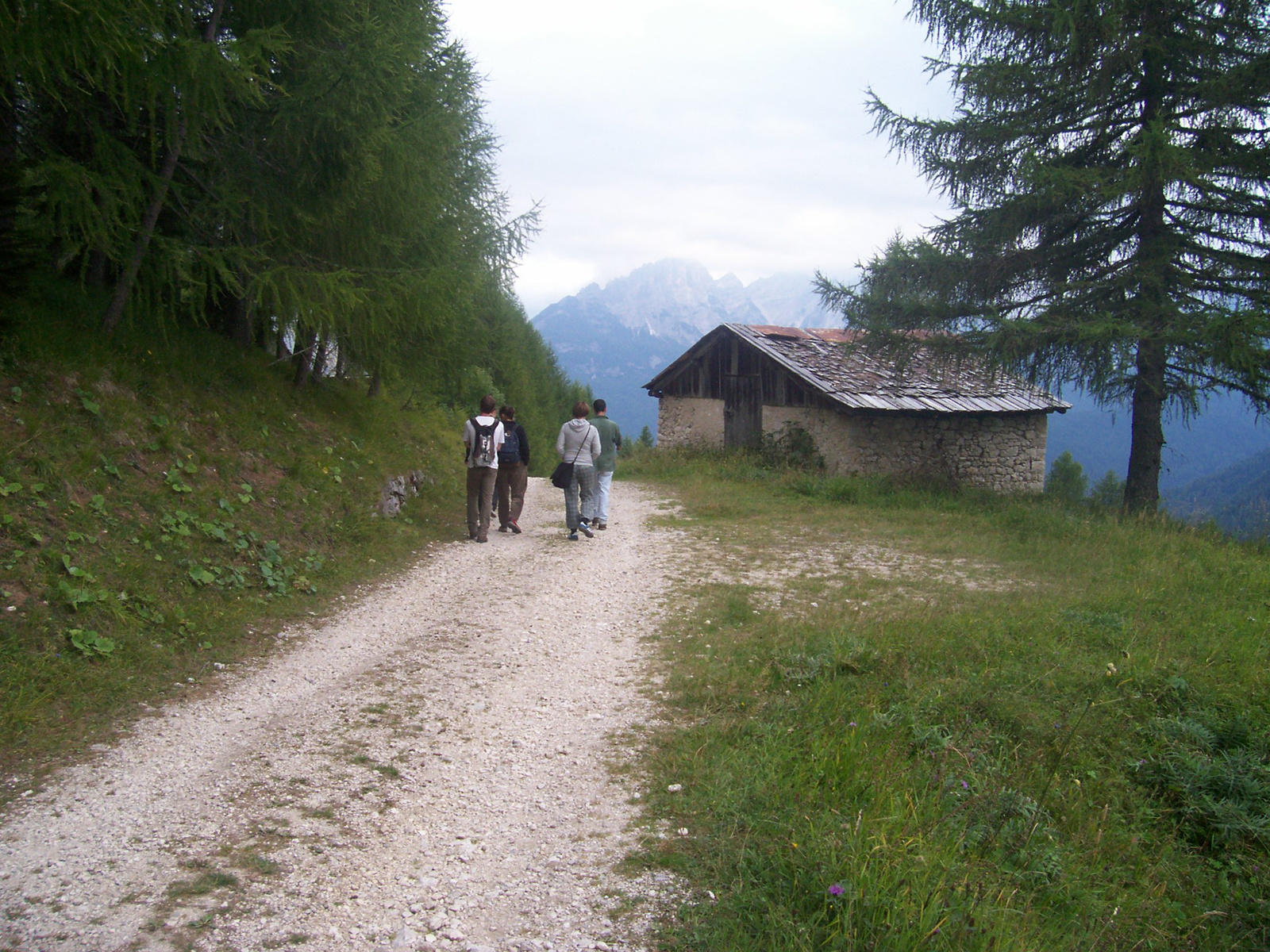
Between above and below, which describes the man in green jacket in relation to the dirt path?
above

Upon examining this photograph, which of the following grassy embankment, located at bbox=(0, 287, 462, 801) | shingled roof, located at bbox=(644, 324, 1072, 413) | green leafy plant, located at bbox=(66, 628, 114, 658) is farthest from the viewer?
shingled roof, located at bbox=(644, 324, 1072, 413)

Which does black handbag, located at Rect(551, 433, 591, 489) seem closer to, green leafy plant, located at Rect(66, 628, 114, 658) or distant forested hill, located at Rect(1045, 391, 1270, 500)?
green leafy plant, located at Rect(66, 628, 114, 658)

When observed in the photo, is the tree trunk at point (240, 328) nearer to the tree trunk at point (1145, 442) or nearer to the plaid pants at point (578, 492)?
the plaid pants at point (578, 492)

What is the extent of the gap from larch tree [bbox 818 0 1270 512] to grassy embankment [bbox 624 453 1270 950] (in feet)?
15.7

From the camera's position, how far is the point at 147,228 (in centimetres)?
723

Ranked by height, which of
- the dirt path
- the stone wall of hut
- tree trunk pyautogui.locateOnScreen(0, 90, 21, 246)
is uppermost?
tree trunk pyautogui.locateOnScreen(0, 90, 21, 246)

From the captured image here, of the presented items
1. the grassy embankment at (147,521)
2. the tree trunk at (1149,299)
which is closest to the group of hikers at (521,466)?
the grassy embankment at (147,521)

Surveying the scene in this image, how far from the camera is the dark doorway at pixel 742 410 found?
20516mm

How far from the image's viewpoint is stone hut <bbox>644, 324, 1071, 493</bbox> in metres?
17.7

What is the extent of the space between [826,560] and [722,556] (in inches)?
50.4

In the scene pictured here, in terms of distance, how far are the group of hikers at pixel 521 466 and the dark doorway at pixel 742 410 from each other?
10131 millimetres

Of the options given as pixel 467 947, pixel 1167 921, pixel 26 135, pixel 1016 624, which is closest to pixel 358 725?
pixel 467 947

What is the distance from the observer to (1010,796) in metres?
3.82

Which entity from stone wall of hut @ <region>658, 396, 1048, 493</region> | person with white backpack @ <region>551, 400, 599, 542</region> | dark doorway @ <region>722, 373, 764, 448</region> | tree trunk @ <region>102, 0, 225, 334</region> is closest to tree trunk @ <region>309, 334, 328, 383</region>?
tree trunk @ <region>102, 0, 225, 334</region>
